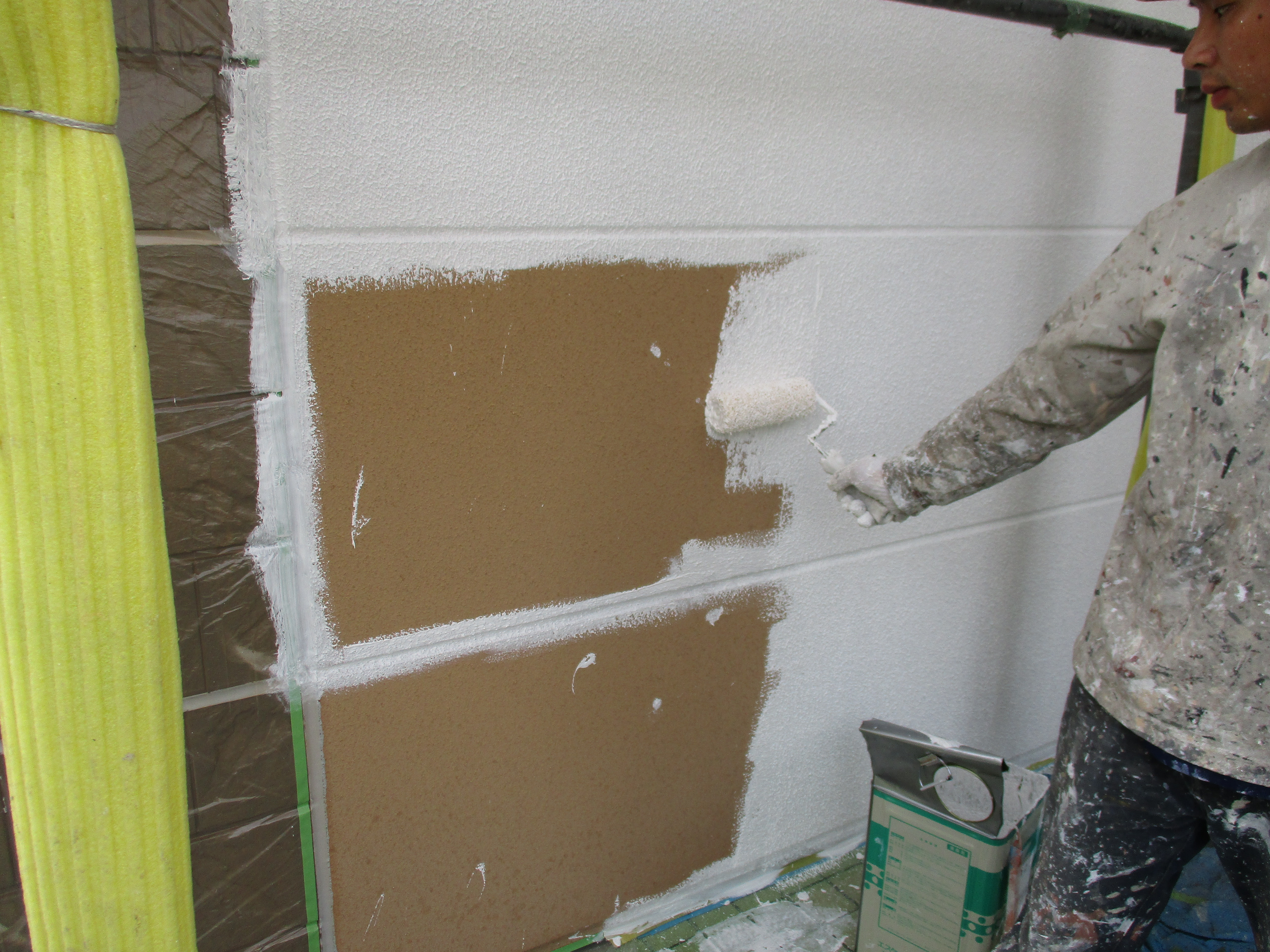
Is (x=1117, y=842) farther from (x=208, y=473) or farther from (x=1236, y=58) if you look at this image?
(x=208, y=473)

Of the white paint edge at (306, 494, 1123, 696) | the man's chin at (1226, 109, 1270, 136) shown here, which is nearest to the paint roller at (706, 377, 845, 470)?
the white paint edge at (306, 494, 1123, 696)

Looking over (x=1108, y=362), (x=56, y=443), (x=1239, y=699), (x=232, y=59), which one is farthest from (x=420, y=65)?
(x=1239, y=699)

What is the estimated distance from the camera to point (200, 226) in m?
1.09

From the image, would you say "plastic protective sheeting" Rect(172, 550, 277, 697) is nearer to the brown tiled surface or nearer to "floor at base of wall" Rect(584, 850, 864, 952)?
the brown tiled surface

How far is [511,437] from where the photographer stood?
1.40m

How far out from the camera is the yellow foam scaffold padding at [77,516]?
74 centimetres

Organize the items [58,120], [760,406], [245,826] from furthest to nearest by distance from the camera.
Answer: [760,406] < [245,826] < [58,120]

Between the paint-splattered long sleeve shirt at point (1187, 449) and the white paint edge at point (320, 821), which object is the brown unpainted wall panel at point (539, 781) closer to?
the white paint edge at point (320, 821)

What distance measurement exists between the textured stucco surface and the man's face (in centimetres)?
65

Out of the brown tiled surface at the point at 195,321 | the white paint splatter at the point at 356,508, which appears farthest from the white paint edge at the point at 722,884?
the brown tiled surface at the point at 195,321

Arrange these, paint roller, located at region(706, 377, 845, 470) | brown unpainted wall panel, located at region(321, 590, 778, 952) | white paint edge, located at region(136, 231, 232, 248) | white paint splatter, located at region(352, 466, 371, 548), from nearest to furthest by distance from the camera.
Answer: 1. white paint edge, located at region(136, 231, 232, 248)
2. white paint splatter, located at region(352, 466, 371, 548)
3. brown unpainted wall panel, located at region(321, 590, 778, 952)
4. paint roller, located at region(706, 377, 845, 470)

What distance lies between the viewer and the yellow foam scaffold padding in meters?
0.74

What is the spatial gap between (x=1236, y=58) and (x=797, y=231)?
73 cm

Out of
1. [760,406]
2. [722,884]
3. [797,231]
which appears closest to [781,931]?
[722,884]
